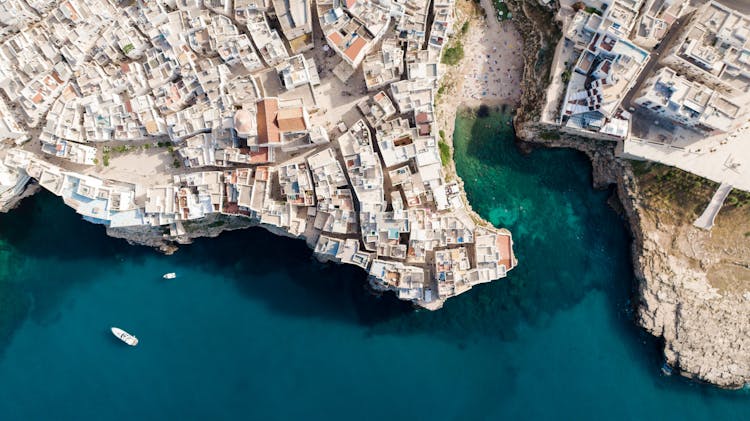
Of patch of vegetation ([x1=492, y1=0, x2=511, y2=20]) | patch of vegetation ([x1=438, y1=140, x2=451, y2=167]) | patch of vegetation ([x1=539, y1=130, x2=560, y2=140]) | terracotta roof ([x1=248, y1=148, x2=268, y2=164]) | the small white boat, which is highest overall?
patch of vegetation ([x1=492, y1=0, x2=511, y2=20])

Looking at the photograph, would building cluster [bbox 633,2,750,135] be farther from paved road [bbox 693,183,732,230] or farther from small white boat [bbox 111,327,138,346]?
small white boat [bbox 111,327,138,346]

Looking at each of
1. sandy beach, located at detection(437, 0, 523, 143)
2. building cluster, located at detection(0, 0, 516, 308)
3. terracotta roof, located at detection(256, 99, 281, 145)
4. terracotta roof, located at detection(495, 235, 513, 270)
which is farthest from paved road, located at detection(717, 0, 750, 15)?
terracotta roof, located at detection(256, 99, 281, 145)

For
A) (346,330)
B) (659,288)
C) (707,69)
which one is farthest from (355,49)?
(659,288)

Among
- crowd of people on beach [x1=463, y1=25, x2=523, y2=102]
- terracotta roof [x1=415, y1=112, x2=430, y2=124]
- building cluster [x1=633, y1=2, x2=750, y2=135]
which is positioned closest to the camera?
building cluster [x1=633, y1=2, x2=750, y2=135]

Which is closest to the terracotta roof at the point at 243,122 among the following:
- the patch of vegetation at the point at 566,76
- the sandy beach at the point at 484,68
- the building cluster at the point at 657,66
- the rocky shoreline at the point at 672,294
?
the sandy beach at the point at 484,68

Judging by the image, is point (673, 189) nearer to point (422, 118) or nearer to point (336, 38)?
point (422, 118)

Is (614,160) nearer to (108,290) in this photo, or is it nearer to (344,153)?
(344,153)
